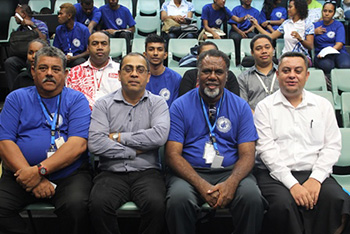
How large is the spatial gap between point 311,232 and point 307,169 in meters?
0.41

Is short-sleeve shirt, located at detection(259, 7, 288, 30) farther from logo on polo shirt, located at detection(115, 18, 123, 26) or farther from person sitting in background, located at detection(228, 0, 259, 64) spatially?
logo on polo shirt, located at detection(115, 18, 123, 26)

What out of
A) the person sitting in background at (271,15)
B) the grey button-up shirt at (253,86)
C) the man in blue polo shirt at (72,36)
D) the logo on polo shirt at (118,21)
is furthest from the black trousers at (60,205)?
the person sitting in background at (271,15)

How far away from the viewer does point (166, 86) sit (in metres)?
3.21

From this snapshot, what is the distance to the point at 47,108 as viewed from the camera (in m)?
2.28

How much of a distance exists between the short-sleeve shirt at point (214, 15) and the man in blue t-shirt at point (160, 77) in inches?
90.8

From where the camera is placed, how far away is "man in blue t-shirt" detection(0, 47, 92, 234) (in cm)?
201

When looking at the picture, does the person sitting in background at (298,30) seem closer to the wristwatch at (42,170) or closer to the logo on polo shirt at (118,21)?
the logo on polo shirt at (118,21)

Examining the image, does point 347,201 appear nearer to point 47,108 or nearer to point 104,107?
point 104,107

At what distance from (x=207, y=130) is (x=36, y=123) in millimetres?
1111

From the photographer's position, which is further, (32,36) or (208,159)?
(32,36)

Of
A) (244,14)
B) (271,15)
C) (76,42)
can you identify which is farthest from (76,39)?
(271,15)

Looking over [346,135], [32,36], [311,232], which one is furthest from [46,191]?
[32,36]

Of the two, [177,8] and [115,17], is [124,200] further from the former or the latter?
[177,8]

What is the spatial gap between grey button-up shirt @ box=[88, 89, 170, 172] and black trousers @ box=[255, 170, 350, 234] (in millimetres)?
775
